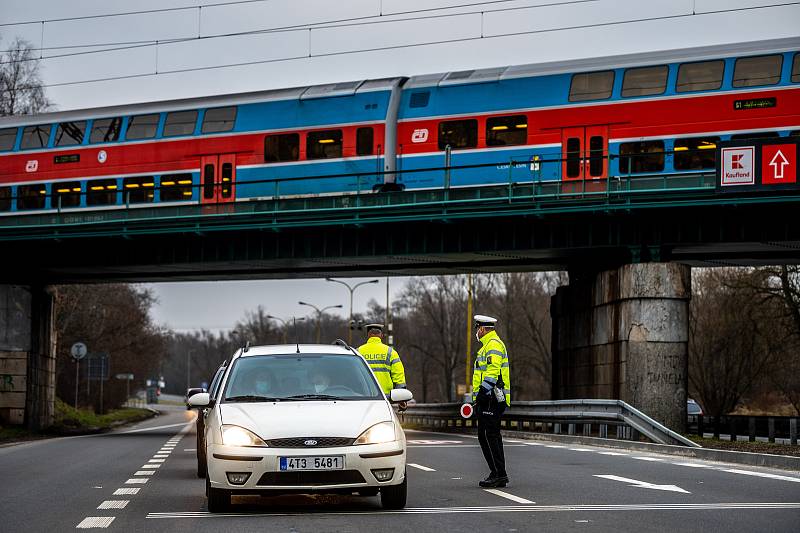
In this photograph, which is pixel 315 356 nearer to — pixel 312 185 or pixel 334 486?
pixel 334 486

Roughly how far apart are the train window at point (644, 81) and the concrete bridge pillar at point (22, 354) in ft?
67.5

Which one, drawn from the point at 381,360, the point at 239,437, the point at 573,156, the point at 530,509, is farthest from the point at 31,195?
the point at 530,509

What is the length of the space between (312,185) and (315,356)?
75.7ft

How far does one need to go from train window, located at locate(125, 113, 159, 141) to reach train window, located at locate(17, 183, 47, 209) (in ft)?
10.9

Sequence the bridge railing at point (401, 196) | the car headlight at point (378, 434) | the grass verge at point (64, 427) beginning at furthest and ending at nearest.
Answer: the grass verge at point (64, 427), the bridge railing at point (401, 196), the car headlight at point (378, 434)

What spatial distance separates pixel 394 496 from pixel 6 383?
3205 cm

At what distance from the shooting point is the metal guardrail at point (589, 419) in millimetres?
24141

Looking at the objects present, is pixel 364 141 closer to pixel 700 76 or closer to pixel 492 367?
pixel 700 76

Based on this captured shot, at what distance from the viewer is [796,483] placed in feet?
47.6

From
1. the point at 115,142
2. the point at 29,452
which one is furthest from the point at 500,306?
the point at 29,452

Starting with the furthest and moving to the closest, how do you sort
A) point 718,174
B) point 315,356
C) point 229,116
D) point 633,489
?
point 229,116, point 718,174, point 633,489, point 315,356

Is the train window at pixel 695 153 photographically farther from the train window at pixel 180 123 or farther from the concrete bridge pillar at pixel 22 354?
the concrete bridge pillar at pixel 22 354

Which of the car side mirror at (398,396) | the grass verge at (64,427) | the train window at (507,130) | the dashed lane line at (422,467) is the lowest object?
the grass verge at (64,427)

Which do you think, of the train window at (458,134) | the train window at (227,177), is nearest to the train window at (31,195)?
the train window at (227,177)
